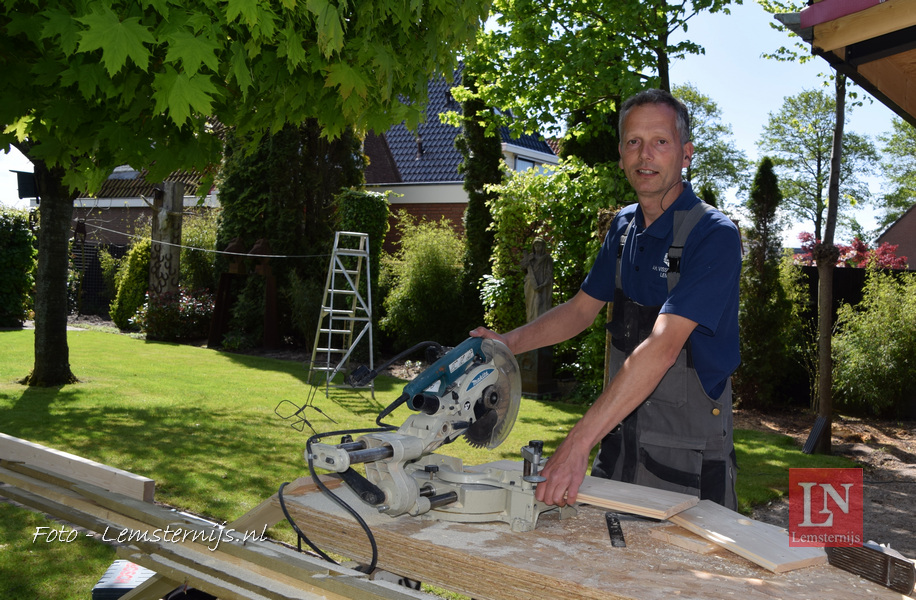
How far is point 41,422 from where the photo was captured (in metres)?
7.83

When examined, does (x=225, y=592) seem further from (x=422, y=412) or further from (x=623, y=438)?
(x=623, y=438)

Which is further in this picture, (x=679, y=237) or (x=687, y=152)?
(x=687, y=152)

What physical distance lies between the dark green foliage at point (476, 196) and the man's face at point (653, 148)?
12345 mm

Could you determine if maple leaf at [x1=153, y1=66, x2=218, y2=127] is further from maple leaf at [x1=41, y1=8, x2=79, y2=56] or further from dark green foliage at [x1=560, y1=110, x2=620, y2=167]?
dark green foliage at [x1=560, y1=110, x2=620, y2=167]

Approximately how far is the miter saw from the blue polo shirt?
562 mm

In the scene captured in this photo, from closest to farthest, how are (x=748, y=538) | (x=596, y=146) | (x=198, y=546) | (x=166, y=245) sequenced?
(x=748, y=538), (x=198, y=546), (x=596, y=146), (x=166, y=245)

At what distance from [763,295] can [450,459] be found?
9.74 metres

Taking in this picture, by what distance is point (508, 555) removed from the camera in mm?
1831

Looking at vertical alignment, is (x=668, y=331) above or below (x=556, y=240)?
below

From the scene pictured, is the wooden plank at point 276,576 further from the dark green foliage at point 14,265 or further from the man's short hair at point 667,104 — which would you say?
the dark green foliage at point 14,265

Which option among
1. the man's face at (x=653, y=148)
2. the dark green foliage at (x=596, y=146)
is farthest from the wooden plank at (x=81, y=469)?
the dark green foliage at (x=596, y=146)

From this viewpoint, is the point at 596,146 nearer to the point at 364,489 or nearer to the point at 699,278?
the point at 699,278

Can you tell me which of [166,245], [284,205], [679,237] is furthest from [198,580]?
[166,245]

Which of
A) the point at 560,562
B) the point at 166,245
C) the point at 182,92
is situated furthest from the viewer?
the point at 166,245
